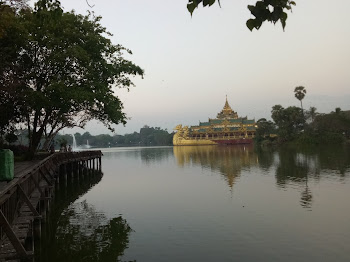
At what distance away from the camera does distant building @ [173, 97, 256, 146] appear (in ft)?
402

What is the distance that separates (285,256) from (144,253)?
4.44m

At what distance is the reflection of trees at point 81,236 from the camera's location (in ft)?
34.6

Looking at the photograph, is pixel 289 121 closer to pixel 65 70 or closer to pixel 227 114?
pixel 227 114

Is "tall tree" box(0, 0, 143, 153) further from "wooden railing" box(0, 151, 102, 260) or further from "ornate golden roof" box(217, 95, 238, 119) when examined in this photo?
"ornate golden roof" box(217, 95, 238, 119)

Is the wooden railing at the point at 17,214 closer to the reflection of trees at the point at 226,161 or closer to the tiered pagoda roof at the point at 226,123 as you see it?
the reflection of trees at the point at 226,161

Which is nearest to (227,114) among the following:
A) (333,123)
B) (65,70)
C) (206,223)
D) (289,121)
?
(289,121)

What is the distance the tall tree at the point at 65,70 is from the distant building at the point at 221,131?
95.5 m

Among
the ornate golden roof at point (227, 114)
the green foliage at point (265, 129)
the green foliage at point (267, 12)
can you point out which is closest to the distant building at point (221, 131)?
the ornate golden roof at point (227, 114)

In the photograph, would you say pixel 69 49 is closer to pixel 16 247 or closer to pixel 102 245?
pixel 102 245

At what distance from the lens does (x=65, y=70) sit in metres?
26.4

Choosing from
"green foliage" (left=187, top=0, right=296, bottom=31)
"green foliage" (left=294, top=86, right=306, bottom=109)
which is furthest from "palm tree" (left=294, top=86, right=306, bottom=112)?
"green foliage" (left=187, top=0, right=296, bottom=31)

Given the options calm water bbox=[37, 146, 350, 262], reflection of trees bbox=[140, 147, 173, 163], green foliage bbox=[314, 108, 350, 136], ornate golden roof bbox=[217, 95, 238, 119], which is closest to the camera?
calm water bbox=[37, 146, 350, 262]

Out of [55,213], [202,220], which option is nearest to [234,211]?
[202,220]

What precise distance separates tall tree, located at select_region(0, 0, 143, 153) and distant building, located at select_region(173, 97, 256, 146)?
95.5 meters
